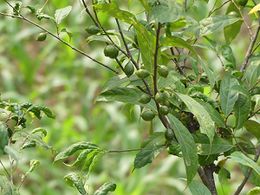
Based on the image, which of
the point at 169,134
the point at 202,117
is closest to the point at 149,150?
the point at 169,134

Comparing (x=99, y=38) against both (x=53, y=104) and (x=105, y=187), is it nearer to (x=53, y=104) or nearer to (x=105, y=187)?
(x=105, y=187)

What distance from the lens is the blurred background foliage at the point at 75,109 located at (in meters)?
3.41

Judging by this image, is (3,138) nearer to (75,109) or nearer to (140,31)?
(140,31)

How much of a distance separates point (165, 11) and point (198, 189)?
0.35 m

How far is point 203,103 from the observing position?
1.23 metres

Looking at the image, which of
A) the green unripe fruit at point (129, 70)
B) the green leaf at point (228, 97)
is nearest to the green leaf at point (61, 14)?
the green unripe fruit at point (129, 70)

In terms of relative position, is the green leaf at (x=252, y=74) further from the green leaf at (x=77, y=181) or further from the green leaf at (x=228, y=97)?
the green leaf at (x=77, y=181)

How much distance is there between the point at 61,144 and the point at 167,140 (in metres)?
2.25

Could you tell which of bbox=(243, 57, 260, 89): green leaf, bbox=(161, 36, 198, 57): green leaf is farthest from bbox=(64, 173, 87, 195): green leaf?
bbox=(243, 57, 260, 89): green leaf

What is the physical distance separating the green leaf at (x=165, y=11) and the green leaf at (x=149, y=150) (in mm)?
296

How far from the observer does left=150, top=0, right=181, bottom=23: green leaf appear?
1.04 metres

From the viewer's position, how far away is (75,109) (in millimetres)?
4191

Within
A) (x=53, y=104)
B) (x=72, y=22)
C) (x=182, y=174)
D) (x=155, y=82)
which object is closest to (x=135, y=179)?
(x=182, y=174)

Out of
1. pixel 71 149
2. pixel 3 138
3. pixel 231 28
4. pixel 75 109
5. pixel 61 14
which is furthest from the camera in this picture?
pixel 75 109
